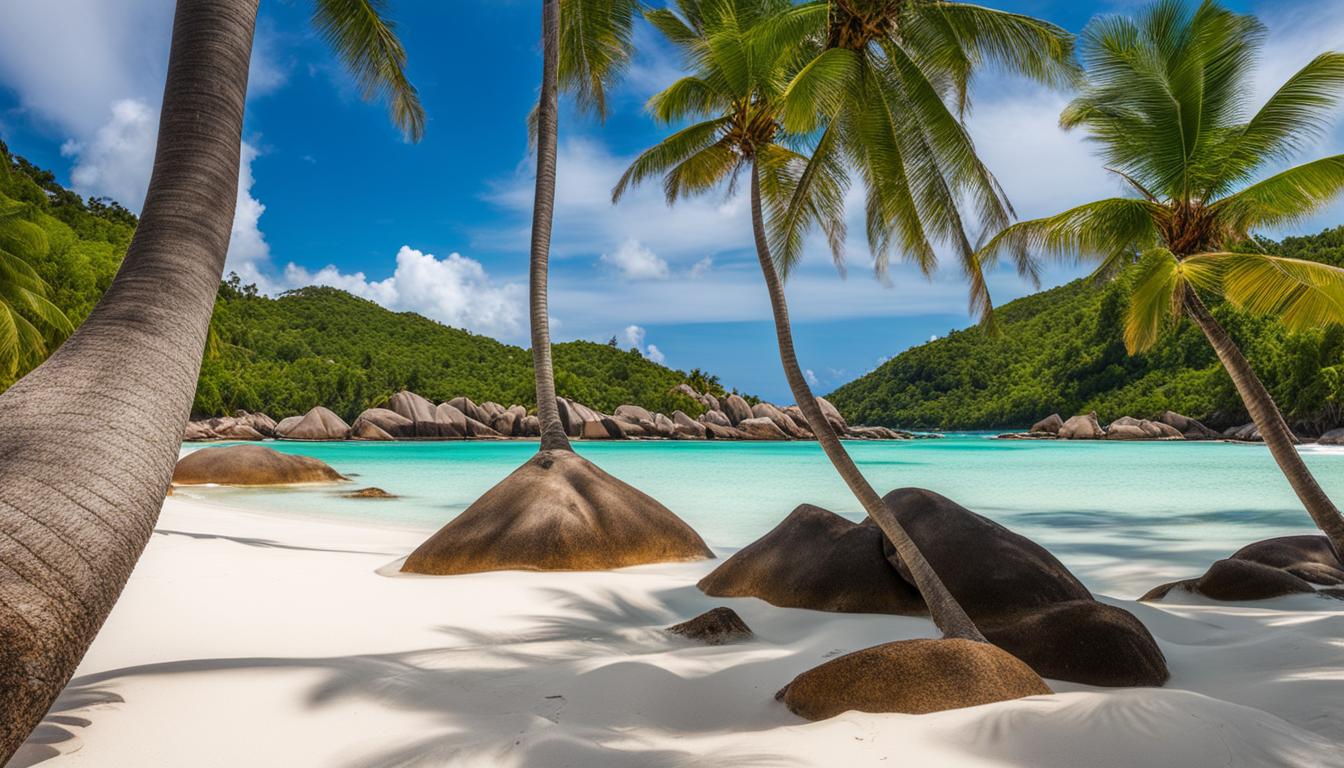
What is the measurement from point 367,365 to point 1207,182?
2529 inches

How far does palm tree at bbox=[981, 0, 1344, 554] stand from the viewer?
25.6 feet

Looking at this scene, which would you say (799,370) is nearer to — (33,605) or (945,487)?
(33,605)

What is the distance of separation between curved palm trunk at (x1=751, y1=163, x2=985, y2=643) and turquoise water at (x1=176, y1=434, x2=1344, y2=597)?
5214mm

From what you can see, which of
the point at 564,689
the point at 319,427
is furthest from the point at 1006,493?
the point at 319,427

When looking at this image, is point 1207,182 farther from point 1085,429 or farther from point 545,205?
point 1085,429

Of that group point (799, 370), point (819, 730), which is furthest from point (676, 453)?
point (819, 730)

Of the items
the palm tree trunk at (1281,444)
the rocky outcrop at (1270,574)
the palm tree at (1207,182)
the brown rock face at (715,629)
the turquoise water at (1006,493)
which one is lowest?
the turquoise water at (1006,493)

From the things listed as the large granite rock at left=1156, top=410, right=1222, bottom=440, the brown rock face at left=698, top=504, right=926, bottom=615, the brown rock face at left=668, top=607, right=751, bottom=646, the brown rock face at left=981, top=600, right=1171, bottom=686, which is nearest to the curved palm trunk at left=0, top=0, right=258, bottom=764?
the brown rock face at left=668, top=607, right=751, bottom=646

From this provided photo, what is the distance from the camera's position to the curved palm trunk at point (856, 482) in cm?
440

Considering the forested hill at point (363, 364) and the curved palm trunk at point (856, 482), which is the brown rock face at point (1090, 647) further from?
the forested hill at point (363, 364)

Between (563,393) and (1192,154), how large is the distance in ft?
187

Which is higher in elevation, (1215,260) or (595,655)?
(1215,260)

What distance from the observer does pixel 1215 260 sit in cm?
822

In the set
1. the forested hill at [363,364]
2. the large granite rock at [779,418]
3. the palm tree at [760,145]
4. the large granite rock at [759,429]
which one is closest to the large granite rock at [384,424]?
the forested hill at [363,364]
